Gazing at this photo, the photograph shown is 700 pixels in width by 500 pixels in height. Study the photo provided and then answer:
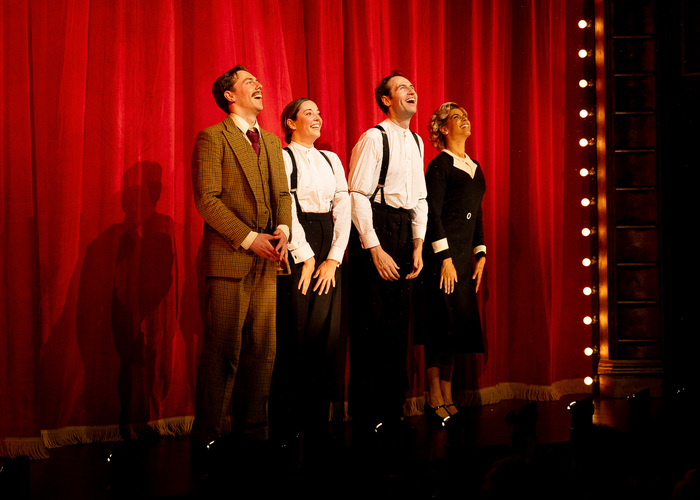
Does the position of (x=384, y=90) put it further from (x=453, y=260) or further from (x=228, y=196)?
(x=228, y=196)

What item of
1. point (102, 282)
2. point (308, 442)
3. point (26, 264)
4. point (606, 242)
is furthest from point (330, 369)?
point (606, 242)

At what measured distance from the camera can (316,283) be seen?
3398mm

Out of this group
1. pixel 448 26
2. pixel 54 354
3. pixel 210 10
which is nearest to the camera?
pixel 54 354

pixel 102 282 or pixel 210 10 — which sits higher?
pixel 210 10

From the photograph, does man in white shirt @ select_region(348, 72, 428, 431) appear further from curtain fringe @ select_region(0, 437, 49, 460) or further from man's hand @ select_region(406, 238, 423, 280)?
curtain fringe @ select_region(0, 437, 49, 460)

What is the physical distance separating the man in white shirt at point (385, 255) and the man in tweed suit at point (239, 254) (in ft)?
1.62

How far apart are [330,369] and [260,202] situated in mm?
854

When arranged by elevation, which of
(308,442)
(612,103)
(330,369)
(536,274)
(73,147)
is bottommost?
(308,442)

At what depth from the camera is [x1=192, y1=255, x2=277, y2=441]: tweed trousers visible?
9.94 feet

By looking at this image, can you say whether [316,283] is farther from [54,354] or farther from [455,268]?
[54,354]

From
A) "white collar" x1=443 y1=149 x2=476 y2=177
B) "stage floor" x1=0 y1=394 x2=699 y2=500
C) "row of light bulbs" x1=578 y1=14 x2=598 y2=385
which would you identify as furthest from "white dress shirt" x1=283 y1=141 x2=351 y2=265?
"row of light bulbs" x1=578 y1=14 x2=598 y2=385

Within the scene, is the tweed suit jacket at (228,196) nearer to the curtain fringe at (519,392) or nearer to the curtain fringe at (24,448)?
the curtain fringe at (24,448)

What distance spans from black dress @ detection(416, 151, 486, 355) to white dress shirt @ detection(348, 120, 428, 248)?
187 mm

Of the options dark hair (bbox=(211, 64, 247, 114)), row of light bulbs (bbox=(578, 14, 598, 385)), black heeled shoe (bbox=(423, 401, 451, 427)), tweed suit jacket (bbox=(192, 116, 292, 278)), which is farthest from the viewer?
row of light bulbs (bbox=(578, 14, 598, 385))
